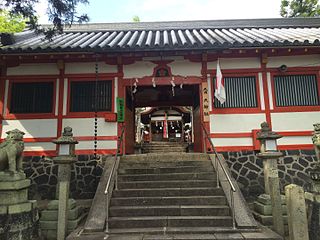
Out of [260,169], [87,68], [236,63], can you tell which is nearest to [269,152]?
[260,169]

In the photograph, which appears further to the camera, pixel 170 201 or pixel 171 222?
pixel 170 201

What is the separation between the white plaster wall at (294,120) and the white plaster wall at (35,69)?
7994mm

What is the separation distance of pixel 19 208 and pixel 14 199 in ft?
0.72

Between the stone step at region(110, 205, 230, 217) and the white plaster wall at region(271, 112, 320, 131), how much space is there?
13.1 ft

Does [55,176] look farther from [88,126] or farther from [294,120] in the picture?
[294,120]

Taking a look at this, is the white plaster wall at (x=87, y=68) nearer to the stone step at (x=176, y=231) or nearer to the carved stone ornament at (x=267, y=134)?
the carved stone ornament at (x=267, y=134)

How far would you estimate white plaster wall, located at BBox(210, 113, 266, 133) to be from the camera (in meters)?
8.06

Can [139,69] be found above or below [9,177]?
above

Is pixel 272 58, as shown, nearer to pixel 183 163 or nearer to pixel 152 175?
pixel 183 163

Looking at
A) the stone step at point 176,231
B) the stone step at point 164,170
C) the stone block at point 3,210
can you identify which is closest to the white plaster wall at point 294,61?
the stone step at point 164,170

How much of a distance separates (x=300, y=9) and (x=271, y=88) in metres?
19.0

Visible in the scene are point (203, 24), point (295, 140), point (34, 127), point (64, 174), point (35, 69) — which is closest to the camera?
point (64, 174)

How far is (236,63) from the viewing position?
8.48m

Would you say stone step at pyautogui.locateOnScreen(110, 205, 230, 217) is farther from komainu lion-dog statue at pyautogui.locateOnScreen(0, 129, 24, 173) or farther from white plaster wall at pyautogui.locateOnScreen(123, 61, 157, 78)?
white plaster wall at pyautogui.locateOnScreen(123, 61, 157, 78)
